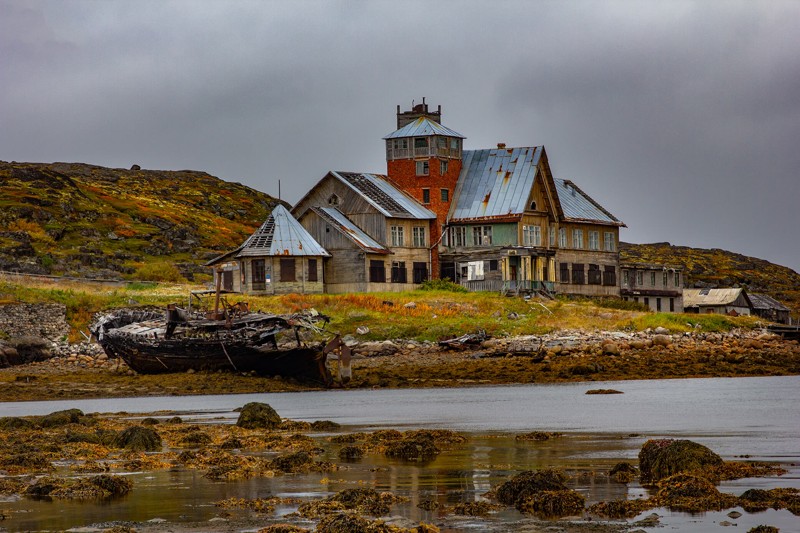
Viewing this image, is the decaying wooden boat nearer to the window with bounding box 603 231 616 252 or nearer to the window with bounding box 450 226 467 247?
the window with bounding box 450 226 467 247

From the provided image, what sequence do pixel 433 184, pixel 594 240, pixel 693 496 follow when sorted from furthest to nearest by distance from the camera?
pixel 594 240
pixel 433 184
pixel 693 496

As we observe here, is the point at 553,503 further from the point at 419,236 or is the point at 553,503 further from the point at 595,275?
the point at 595,275

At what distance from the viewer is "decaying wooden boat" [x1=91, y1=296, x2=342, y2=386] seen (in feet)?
158

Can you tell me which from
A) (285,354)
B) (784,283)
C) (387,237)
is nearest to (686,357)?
(285,354)

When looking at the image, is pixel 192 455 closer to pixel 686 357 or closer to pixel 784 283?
pixel 686 357

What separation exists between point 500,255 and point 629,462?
52.0 metres

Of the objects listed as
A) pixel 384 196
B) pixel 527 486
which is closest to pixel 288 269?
pixel 384 196

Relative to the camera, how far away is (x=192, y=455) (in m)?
22.6

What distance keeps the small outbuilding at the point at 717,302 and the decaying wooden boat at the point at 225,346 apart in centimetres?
4570

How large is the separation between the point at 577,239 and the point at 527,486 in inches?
2432

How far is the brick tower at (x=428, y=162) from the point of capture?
7519 centimetres

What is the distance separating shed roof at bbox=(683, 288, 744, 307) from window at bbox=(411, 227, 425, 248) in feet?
78.6

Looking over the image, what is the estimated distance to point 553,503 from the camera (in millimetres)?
15750

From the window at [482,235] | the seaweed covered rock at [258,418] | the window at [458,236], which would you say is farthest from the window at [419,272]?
the seaweed covered rock at [258,418]
